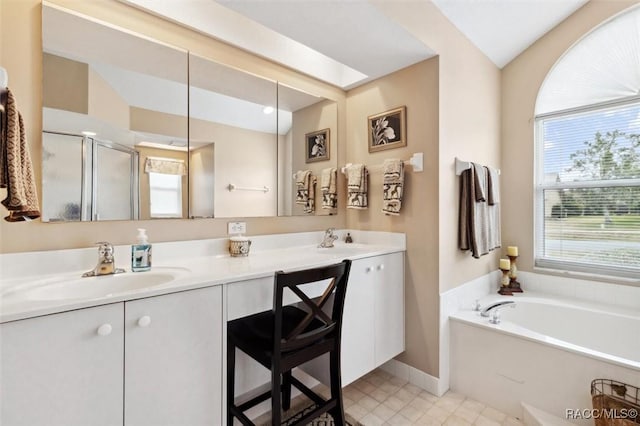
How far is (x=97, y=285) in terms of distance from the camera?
4.06 ft

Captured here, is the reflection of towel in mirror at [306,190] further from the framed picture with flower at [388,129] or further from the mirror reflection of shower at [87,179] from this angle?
the mirror reflection of shower at [87,179]

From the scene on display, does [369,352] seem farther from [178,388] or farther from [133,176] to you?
[133,176]

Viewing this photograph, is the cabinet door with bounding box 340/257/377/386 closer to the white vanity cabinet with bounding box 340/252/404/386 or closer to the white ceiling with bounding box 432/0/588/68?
the white vanity cabinet with bounding box 340/252/404/386

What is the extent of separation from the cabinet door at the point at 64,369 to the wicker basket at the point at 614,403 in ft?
6.99

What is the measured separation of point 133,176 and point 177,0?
0.98 metres

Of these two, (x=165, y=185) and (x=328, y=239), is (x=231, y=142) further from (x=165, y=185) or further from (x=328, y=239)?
(x=328, y=239)

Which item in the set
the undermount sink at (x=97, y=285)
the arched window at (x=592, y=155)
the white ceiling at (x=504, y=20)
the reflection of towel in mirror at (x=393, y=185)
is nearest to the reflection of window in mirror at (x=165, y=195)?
the undermount sink at (x=97, y=285)

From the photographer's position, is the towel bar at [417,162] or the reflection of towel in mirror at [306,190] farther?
the reflection of towel in mirror at [306,190]

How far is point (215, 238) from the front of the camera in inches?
71.5

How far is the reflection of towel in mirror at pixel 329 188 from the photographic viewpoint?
247 centimetres

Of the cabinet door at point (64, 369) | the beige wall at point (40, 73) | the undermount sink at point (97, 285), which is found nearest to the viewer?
the cabinet door at point (64, 369)

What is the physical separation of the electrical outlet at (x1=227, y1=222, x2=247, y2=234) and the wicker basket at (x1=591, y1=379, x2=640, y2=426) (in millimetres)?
2117

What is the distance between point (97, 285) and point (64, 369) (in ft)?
1.35

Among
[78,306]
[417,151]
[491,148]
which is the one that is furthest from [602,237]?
[78,306]
